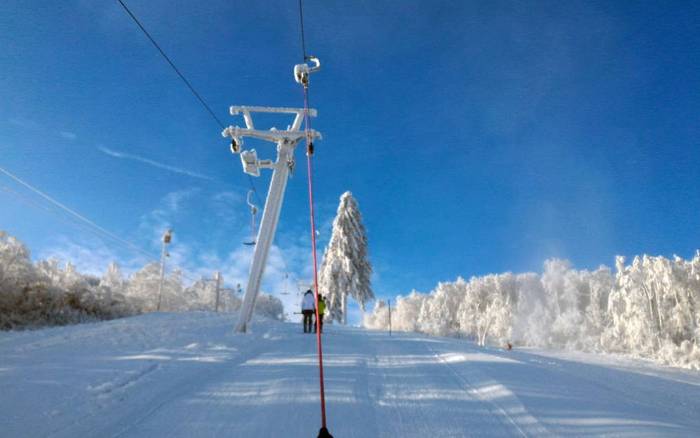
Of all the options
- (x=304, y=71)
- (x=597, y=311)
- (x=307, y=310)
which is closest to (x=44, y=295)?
(x=307, y=310)

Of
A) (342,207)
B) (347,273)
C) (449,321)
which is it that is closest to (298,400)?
(347,273)

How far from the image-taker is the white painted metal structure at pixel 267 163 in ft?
44.2

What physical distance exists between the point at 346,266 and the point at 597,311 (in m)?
41.6

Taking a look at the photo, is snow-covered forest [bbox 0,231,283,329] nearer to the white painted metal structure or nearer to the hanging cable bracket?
the white painted metal structure

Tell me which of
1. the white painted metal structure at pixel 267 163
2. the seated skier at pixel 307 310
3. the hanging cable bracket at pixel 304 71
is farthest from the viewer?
the seated skier at pixel 307 310

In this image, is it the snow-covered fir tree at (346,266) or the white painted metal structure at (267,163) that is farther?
the snow-covered fir tree at (346,266)

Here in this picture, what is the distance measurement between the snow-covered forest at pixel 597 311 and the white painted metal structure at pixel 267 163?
1894 centimetres

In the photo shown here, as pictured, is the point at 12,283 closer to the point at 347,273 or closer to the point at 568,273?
the point at 347,273

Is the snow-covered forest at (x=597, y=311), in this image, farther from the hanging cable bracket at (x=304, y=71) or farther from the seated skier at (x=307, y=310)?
the hanging cable bracket at (x=304, y=71)

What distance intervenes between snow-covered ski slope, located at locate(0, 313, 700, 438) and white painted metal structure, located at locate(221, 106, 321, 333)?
5.69 meters

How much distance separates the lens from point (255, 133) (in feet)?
45.3

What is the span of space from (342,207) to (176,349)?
2791cm

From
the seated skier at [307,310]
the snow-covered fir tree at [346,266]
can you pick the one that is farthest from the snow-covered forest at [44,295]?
the snow-covered fir tree at [346,266]

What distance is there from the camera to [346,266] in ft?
109
